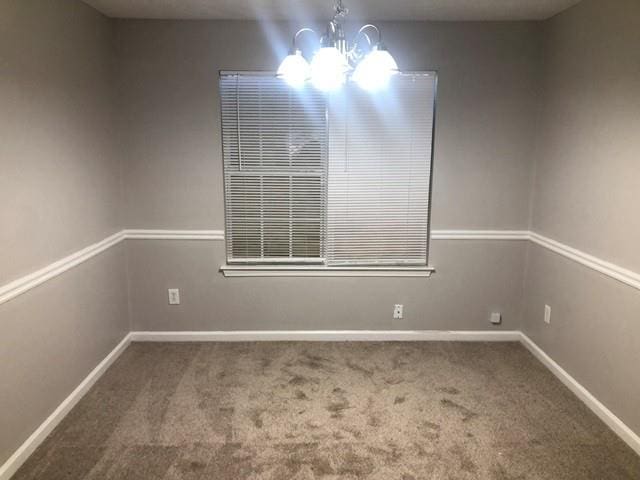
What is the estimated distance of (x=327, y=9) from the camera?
3025 millimetres

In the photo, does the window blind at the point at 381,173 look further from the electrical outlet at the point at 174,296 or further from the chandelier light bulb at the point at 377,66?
the chandelier light bulb at the point at 377,66

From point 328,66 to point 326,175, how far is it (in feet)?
5.51

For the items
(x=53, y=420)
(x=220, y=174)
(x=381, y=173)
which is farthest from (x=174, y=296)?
(x=381, y=173)

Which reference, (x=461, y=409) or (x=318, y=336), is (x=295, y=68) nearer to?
(x=461, y=409)

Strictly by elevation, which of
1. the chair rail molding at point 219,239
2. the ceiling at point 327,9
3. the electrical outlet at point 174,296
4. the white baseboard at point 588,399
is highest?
the ceiling at point 327,9

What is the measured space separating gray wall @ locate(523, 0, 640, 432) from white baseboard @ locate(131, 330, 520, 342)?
0.54m

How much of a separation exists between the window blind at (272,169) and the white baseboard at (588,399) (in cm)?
177

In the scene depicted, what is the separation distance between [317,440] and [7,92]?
228 centimetres

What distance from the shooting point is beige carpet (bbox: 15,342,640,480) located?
2.25m

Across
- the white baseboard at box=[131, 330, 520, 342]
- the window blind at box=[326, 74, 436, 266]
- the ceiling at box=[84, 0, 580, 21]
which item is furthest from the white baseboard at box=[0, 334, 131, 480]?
the ceiling at box=[84, 0, 580, 21]

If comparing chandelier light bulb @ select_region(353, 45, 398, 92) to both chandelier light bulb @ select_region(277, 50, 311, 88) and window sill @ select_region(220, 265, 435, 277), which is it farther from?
window sill @ select_region(220, 265, 435, 277)

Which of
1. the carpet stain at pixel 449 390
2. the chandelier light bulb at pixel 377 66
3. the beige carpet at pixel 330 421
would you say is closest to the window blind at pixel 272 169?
the beige carpet at pixel 330 421

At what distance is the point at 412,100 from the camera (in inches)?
134

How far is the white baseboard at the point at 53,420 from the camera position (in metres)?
2.18
